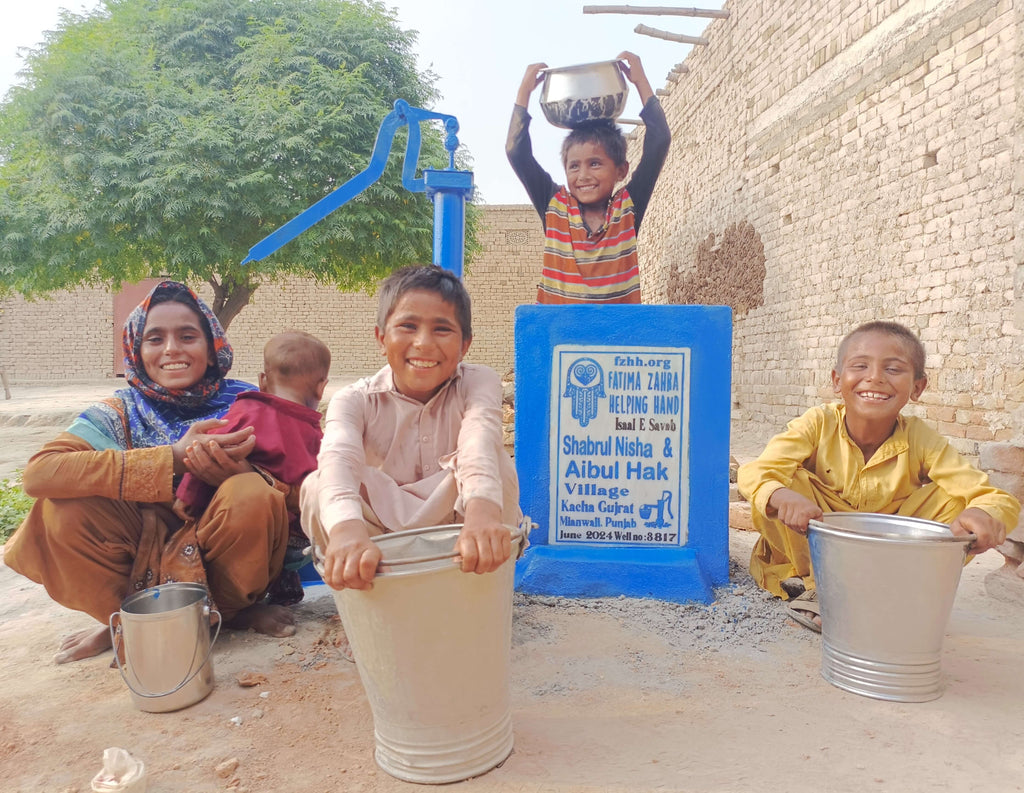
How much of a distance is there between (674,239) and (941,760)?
10.8 m

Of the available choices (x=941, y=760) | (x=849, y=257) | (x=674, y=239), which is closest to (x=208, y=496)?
(x=941, y=760)

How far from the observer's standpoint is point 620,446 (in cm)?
259

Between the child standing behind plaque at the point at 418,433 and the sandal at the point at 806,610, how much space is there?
44.1 inches

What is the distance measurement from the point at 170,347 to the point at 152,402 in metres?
0.21

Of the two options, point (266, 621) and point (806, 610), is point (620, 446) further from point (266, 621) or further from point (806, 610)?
point (266, 621)

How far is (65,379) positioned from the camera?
1759 cm

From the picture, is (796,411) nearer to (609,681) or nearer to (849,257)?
(849,257)

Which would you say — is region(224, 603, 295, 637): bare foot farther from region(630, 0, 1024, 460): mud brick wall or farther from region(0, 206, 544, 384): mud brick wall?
region(0, 206, 544, 384): mud brick wall

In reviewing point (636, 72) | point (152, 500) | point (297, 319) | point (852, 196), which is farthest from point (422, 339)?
point (297, 319)

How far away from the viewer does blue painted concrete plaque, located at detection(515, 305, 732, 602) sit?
2.53 m

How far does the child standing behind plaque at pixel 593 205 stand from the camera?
2877mm

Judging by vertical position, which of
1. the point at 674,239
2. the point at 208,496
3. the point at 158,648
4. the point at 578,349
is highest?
the point at 674,239

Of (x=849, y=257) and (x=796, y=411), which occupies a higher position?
(x=849, y=257)

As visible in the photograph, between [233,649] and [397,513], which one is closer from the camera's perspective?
[397,513]
